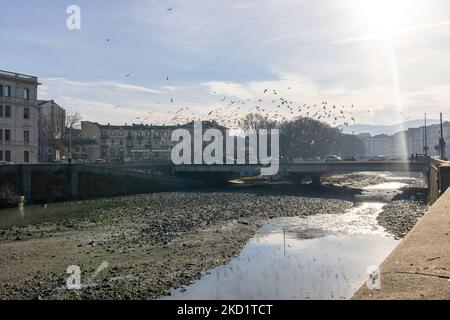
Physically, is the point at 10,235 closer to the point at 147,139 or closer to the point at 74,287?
the point at 74,287

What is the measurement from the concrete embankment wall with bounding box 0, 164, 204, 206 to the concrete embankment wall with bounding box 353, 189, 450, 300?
154 feet

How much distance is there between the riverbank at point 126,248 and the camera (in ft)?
53.6

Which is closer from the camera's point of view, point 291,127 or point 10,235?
point 10,235

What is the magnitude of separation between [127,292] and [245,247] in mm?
10154

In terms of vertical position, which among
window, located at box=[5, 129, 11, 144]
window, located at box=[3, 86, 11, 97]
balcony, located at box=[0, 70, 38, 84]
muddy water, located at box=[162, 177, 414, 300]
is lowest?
muddy water, located at box=[162, 177, 414, 300]

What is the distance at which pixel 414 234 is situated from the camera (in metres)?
14.2

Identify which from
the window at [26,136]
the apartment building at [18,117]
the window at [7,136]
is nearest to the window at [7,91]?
the apartment building at [18,117]

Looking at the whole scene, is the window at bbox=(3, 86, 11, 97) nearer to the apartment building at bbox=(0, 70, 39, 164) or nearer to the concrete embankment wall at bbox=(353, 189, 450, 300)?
the apartment building at bbox=(0, 70, 39, 164)

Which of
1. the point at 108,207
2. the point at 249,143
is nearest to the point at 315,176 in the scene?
the point at 108,207

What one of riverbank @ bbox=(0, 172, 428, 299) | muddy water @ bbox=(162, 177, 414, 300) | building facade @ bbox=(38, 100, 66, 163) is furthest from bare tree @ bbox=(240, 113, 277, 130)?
muddy water @ bbox=(162, 177, 414, 300)

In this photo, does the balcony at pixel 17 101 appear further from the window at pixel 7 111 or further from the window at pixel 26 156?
the window at pixel 26 156

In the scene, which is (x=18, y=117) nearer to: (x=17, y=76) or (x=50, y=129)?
(x=17, y=76)

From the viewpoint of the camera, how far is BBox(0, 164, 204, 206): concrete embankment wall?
2061 inches
